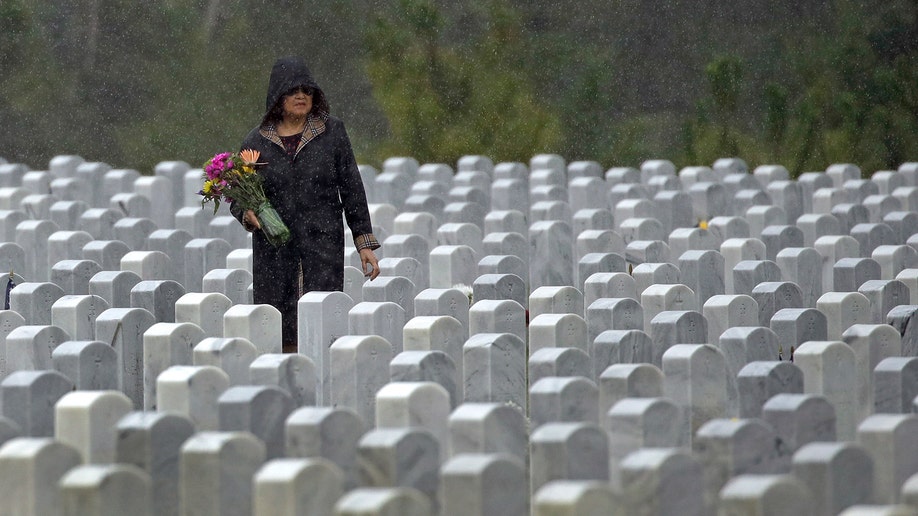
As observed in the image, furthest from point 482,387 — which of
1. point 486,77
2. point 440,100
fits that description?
point 486,77

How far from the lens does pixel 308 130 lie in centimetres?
615

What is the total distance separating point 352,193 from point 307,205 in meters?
0.18

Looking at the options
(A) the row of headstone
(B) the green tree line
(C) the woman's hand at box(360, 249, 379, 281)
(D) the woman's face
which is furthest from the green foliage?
(D) the woman's face

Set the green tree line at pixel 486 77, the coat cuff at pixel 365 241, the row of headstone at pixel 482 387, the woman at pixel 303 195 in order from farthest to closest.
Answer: the green tree line at pixel 486 77, the coat cuff at pixel 365 241, the woman at pixel 303 195, the row of headstone at pixel 482 387

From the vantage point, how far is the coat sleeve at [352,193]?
20.2ft

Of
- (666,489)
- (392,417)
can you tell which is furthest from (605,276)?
(666,489)

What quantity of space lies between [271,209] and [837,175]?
19.1 ft

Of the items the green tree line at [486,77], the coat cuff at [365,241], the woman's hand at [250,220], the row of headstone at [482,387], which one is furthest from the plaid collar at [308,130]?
Answer: the green tree line at [486,77]

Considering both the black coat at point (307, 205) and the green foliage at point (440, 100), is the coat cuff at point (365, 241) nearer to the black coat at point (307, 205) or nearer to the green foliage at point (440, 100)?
the black coat at point (307, 205)

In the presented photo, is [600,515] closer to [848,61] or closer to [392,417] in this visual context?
[392,417]

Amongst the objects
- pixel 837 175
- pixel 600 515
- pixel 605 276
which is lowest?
pixel 600 515

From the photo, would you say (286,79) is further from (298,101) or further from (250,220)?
(250,220)

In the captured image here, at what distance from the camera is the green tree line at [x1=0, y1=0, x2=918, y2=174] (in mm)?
15297

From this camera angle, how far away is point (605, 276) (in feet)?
20.7
